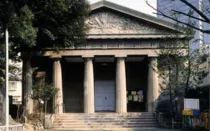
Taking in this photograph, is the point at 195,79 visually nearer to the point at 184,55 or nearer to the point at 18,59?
the point at 184,55

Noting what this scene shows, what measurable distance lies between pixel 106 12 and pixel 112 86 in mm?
10055

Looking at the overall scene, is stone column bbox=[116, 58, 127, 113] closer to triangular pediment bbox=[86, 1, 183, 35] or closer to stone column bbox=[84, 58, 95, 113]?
stone column bbox=[84, 58, 95, 113]

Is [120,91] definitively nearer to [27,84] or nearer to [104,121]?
[104,121]

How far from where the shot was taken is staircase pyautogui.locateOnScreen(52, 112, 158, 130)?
3522 centimetres

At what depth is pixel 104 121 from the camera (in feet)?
121

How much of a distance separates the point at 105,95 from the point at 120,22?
33.8 feet

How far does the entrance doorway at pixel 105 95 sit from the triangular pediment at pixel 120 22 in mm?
8839

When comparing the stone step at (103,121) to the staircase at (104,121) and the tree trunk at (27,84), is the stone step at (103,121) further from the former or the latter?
the tree trunk at (27,84)

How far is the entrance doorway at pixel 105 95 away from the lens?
47219 millimetres

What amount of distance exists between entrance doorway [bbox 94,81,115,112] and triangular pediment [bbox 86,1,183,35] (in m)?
8.84

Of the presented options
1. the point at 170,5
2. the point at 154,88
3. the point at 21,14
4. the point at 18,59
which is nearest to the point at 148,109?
the point at 154,88

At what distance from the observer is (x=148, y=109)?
1618 inches

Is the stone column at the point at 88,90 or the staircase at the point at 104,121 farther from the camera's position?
the stone column at the point at 88,90

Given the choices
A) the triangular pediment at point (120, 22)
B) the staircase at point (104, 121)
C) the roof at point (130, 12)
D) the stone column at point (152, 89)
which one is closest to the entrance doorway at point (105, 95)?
the stone column at point (152, 89)
